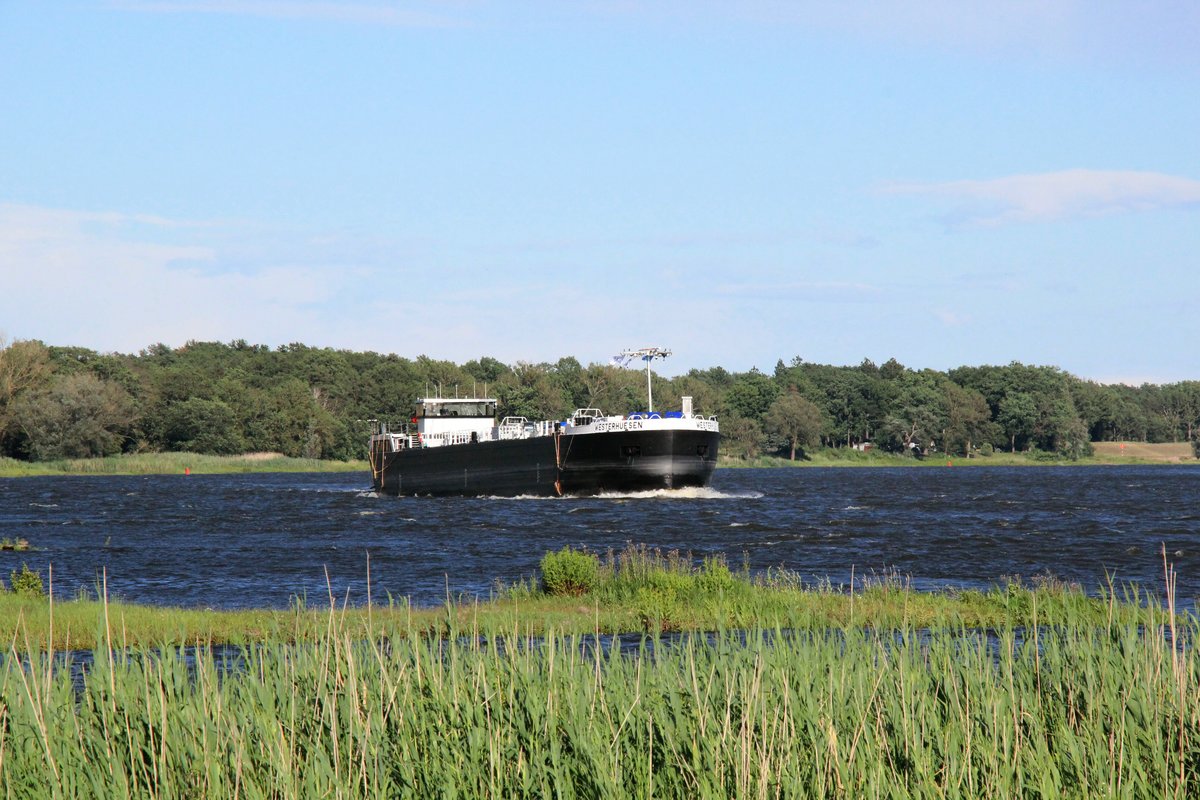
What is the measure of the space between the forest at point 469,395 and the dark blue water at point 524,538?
52.3 metres

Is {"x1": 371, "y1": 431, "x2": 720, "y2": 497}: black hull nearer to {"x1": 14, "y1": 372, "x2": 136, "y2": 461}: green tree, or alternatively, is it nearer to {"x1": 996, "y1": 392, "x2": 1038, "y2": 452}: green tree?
{"x1": 14, "y1": 372, "x2": 136, "y2": 461}: green tree

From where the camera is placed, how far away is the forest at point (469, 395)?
122500 millimetres

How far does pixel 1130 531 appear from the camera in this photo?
1725 inches

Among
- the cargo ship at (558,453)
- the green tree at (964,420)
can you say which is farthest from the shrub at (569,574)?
the green tree at (964,420)

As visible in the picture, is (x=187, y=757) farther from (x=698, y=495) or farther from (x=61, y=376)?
(x=61, y=376)

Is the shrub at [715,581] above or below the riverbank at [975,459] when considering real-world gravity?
above

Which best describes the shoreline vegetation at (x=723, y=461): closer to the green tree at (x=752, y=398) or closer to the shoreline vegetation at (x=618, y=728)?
the green tree at (x=752, y=398)

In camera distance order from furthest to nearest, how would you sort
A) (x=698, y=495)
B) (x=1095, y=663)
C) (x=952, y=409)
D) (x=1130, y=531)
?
(x=952, y=409)
(x=698, y=495)
(x=1130, y=531)
(x=1095, y=663)

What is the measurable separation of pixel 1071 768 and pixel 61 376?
131 metres

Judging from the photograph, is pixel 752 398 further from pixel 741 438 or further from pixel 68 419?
pixel 68 419

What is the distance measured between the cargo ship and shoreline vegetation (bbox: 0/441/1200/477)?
54190 mm

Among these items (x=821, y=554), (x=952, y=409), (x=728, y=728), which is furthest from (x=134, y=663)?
(x=952, y=409)

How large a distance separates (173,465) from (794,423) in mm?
72519

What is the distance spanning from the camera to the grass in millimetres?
115875
